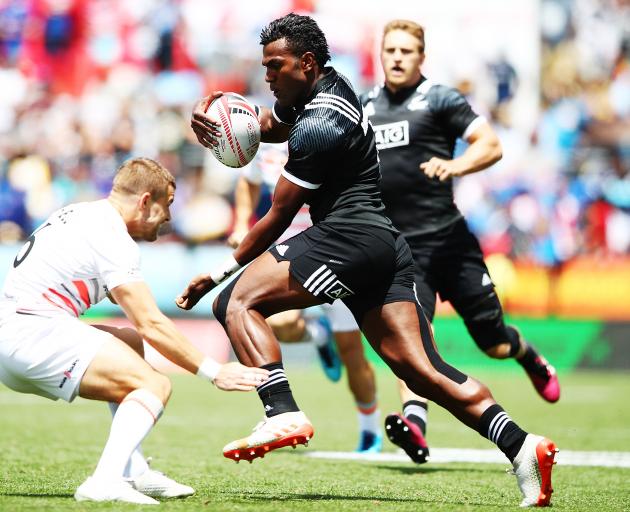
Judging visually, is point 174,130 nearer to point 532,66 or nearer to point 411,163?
point 532,66

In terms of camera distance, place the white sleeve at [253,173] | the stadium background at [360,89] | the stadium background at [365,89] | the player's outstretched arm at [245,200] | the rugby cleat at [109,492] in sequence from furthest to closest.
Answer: the stadium background at [365,89] → the stadium background at [360,89] → the white sleeve at [253,173] → the player's outstretched arm at [245,200] → the rugby cleat at [109,492]

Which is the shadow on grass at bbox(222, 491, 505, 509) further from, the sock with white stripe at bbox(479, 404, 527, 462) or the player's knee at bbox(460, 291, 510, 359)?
the player's knee at bbox(460, 291, 510, 359)

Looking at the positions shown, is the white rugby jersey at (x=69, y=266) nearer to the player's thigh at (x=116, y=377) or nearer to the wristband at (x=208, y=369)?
the player's thigh at (x=116, y=377)

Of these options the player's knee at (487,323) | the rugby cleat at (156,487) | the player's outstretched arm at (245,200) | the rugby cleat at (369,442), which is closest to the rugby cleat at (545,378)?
the player's knee at (487,323)

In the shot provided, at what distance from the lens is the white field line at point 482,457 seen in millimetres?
7457

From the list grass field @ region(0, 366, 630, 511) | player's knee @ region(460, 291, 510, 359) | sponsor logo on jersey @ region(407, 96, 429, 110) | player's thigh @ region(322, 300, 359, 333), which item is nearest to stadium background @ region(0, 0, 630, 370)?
grass field @ region(0, 366, 630, 511)

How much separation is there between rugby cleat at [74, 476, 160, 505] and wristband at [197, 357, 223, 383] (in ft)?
1.93

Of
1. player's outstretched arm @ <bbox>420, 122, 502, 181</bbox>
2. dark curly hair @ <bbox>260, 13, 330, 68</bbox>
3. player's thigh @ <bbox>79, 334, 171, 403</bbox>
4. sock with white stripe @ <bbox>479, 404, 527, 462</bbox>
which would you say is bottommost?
sock with white stripe @ <bbox>479, 404, 527, 462</bbox>

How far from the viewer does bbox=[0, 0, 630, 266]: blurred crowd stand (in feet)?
54.9

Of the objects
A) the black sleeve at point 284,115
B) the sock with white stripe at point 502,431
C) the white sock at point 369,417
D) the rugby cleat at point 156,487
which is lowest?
the white sock at point 369,417

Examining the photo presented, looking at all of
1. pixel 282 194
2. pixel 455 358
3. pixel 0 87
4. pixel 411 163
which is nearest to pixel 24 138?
pixel 0 87

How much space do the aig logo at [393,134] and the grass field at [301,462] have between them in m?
2.14

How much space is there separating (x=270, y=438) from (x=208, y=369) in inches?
17.1

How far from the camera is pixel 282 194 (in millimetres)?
5273
